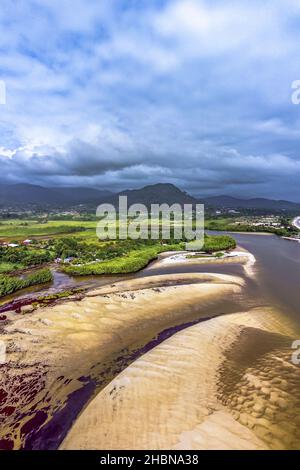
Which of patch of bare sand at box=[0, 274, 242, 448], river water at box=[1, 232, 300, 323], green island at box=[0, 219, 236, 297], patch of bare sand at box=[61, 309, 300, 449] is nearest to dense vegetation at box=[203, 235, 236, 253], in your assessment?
green island at box=[0, 219, 236, 297]

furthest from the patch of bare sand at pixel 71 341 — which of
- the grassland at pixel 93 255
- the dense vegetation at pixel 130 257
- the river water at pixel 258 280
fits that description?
the grassland at pixel 93 255

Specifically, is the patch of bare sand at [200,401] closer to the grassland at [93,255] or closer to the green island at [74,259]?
the green island at [74,259]

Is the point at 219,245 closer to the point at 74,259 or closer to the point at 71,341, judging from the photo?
the point at 74,259

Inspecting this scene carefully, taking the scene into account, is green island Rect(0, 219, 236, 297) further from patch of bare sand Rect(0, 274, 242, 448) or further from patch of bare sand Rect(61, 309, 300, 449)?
patch of bare sand Rect(61, 309, 300, 449)

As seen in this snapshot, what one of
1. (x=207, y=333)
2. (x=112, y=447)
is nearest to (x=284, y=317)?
(x=207, y=333)

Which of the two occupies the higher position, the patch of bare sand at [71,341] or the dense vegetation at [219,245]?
the dense vegetation at [219,245]
